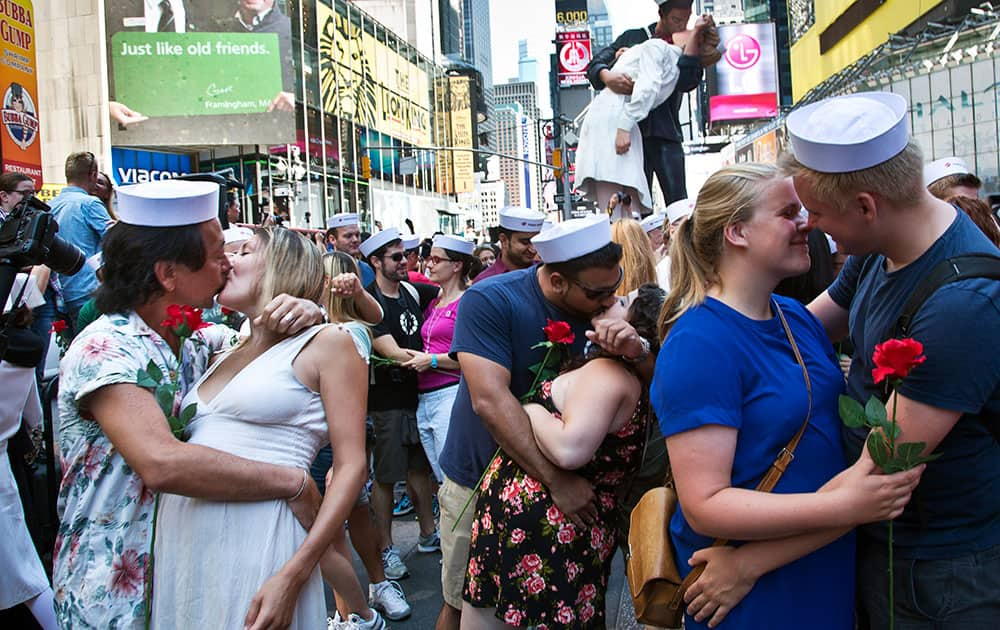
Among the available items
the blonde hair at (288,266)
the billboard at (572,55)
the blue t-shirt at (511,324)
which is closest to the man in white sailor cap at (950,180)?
the blue t-shirt at (511,324)

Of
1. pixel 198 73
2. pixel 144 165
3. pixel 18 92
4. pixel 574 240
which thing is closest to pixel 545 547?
pixel 574 240

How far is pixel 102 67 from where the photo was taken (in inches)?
A: 1502

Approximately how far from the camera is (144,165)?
40.5 meters

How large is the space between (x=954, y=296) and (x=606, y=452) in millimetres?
1281

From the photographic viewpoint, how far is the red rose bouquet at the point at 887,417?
1762mm

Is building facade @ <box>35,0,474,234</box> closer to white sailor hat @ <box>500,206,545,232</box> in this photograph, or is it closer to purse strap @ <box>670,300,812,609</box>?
white sailor hat @ <box>500,206,545,232</box>

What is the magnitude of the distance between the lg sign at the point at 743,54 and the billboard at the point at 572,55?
1693cm

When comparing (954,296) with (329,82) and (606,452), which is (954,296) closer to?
(606,452)

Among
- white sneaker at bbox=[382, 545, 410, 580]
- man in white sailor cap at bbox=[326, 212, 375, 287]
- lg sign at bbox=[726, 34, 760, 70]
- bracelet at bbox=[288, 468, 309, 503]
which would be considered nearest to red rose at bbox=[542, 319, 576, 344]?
bracelet at bbox=[288, 468, 309, 503]

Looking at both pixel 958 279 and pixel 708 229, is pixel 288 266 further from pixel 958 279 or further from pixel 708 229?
pixel 958 279

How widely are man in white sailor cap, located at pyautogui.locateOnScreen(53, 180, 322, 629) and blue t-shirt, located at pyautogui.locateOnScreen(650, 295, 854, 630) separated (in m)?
1.22

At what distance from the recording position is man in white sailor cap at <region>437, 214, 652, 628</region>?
9.23 feet

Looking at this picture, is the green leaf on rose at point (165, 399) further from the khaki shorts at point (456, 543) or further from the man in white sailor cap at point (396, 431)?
the man in white sailor cap at point (396, 431)

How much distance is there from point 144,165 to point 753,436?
141 feet
